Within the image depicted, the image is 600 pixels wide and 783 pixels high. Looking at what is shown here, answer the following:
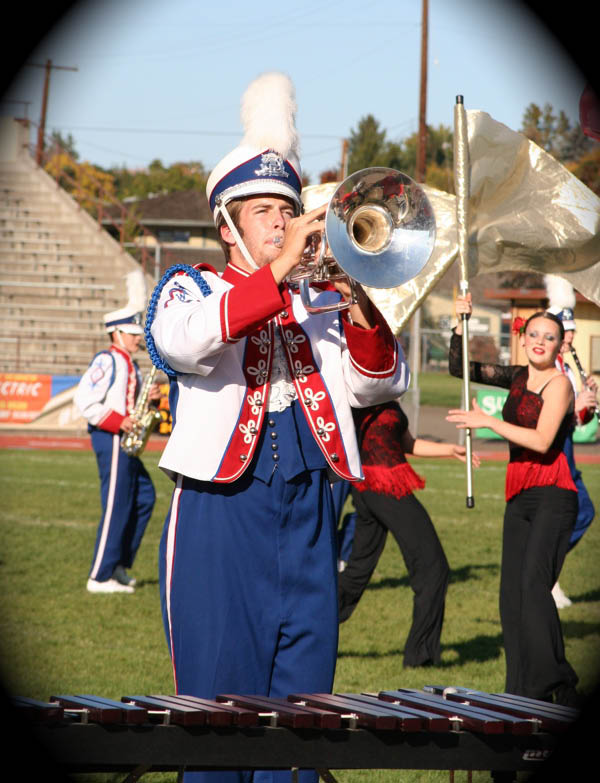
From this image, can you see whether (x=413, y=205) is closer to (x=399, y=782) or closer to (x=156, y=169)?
(x=399, y=782)

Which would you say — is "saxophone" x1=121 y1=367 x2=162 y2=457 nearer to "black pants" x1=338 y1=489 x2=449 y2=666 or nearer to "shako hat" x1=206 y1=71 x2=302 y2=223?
"black pants" x1=338 y1=489 x2=449 y2=666

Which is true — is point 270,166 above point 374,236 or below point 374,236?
above

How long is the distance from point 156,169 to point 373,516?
9197 cm

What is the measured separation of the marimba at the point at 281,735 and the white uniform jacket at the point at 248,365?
0.70 metres

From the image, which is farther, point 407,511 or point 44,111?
point 44,111

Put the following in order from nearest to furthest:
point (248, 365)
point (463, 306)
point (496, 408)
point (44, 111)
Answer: point (248, 365) → point (463, 306) → point (496, 408) → point (44, 111)

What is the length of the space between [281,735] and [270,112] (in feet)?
5.84

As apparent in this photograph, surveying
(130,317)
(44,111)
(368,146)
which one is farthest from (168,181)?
(130,317)

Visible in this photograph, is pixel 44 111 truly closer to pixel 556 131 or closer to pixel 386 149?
pixel 556 131

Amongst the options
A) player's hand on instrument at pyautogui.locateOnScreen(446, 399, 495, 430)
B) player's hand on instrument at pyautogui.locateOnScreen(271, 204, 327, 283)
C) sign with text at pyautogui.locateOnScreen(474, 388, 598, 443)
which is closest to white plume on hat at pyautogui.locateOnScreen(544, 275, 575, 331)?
player's hand on instrument at pyautogui.locateOnScreen(446, 399, 495, 430)

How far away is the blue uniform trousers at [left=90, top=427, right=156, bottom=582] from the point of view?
898cm

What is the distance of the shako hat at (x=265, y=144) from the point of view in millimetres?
3424

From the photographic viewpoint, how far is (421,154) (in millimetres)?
31344

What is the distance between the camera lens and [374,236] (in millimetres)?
3332
